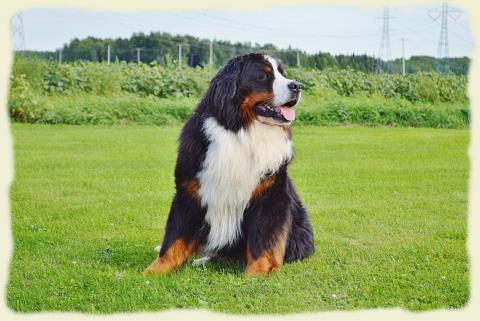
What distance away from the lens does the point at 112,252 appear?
555cm

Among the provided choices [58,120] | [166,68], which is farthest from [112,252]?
[166,68]

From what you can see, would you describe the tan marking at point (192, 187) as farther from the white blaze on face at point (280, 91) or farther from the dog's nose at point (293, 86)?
the dog's nose at point (293, 86)

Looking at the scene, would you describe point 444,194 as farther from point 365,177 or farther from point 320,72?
point 320,72

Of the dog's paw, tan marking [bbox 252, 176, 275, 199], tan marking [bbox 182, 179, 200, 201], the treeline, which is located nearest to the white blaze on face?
tan marking [bbox 252, 176, 275, 199]

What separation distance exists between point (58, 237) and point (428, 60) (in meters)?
12.1

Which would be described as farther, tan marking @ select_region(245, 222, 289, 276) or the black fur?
tan marking @ select_region(245, 222, 289, 276)

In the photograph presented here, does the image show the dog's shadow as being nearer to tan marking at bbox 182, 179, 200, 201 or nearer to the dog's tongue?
tan marking at bbox 182, 179, 200, 201

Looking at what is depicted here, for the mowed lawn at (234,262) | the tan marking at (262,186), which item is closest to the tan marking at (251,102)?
the tan marking at (262,186)

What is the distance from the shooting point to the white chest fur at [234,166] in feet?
15.3

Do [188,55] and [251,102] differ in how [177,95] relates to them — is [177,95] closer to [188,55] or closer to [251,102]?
[188,55]

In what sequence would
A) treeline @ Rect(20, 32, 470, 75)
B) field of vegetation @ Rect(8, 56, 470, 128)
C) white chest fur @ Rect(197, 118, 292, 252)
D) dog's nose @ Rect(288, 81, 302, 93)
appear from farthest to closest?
treeline @ Rect(20, 32, 470, 75) < field of vegetation @ Rect(8, 56, 470, 128) < white chest fur @ Rect(197, 118, 292, 252) < dog's nose @ Rect(288, 81, 302, 93)

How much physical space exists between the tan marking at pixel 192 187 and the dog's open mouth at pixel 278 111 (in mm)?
678

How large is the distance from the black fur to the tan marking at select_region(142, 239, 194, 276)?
0.04 meters

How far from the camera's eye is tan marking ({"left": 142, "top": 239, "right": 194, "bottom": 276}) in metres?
4.88
